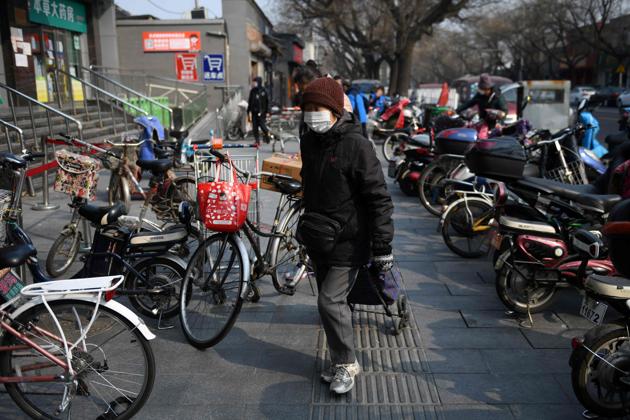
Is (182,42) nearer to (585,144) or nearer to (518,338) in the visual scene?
(585,144)

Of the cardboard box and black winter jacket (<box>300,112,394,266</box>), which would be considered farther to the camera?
the cardboard box

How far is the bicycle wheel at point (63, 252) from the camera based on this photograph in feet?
17.2

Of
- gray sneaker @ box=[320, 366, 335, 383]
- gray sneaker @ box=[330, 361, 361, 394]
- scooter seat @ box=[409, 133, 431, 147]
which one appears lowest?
gray sneaker @ box=[320, 366, 335, 383]

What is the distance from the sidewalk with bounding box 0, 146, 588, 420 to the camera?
3195 millimetres

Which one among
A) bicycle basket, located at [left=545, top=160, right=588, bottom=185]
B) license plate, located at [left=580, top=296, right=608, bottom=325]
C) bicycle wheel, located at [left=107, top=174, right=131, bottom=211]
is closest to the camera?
license plate, located at [left=580, top=296, right=608, bottom=325]

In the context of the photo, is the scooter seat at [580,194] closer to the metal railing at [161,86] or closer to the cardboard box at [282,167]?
the cardboard box at [282,167]

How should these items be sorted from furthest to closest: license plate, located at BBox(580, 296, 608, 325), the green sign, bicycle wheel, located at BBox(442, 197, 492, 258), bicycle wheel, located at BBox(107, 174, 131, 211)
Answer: the green sign → bicycle wheel, located at BBox(107, 174, 131, 211) → bicycle wheel, located at BBox(442, 197, 492, 258) → license plate, located at BBox(580, 296, 608, 325)

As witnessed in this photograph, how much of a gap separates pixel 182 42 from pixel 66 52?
516cm

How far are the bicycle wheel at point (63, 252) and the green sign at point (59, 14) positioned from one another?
11444 mm

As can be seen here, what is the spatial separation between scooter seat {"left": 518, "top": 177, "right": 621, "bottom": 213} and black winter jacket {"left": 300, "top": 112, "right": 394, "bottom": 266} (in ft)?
6.88

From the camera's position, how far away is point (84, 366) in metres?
2.85

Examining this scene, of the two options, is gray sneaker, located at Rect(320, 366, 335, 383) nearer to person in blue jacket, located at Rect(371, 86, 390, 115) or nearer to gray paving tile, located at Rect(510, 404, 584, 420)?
gray paving tile, located at Rect(510, 404, 584, 420)

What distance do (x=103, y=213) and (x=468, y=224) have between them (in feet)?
11.7

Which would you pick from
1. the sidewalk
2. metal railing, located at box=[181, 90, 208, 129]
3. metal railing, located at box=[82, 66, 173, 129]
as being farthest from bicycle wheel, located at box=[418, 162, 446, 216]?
metal railing, located at box=[181, 90, 208, 129]
